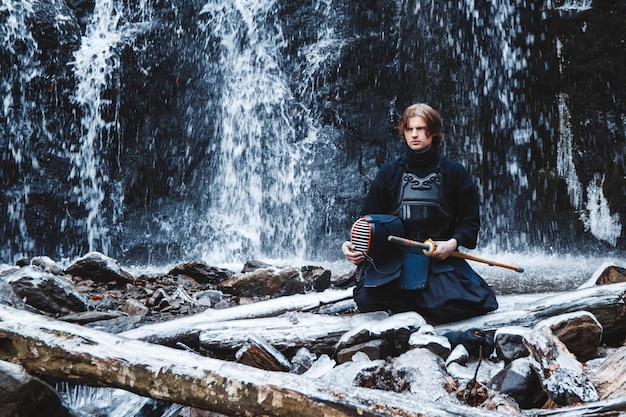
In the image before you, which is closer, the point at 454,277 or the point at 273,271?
the point at 454,277

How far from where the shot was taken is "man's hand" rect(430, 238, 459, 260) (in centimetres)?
346

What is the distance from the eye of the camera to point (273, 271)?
20.6 feet

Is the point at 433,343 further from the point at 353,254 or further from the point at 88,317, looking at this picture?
the point at 88,317

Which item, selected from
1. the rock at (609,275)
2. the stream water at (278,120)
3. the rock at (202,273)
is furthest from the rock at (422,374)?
the stream water at (278,120)

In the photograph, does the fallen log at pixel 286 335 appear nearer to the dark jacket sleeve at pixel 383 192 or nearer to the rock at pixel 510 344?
the dark jacket sleeve at pixel 383 192

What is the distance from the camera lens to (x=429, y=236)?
145 inches

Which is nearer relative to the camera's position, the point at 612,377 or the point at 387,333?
the point at 612,377

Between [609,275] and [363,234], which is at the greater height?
[363,234]

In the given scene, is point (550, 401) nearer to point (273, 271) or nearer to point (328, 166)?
point (273, 271)

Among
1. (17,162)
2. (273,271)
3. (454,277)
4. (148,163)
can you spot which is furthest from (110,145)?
(454,277)

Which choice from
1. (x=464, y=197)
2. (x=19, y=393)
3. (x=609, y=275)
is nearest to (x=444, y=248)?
(x=464, y=197)

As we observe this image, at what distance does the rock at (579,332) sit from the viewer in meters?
2.74

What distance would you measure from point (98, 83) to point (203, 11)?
8.57 ft

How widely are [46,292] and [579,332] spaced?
395cm
